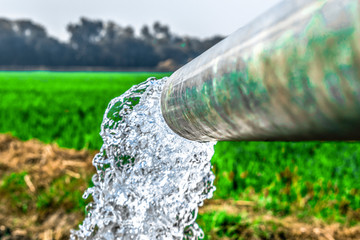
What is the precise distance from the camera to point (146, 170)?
56.8 inches

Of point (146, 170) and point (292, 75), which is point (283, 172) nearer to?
point (146, 170)

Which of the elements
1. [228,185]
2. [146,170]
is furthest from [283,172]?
[146,170]

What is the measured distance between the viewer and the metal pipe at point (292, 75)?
358mm

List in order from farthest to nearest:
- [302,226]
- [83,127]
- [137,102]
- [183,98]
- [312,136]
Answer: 1. [83,127]
2. [302,226]
3. [137,102]
4. [183,98]
5. [312,136]

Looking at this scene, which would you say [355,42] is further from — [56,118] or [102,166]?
[56,118]

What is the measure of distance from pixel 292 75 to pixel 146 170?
1.09 m

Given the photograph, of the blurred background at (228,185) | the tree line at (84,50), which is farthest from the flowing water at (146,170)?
the tree line at (84,50)

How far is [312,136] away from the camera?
45cm

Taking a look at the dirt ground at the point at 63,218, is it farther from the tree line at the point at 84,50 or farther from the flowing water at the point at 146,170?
the tree line at the point at 84,50

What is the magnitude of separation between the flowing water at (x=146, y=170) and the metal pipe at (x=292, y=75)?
70cm

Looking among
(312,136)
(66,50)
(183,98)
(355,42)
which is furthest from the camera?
(66,50)

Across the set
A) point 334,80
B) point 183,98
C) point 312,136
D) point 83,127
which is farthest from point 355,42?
point 83,127

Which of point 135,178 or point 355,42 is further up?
point 355,42

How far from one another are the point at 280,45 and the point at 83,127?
4.96 meters
